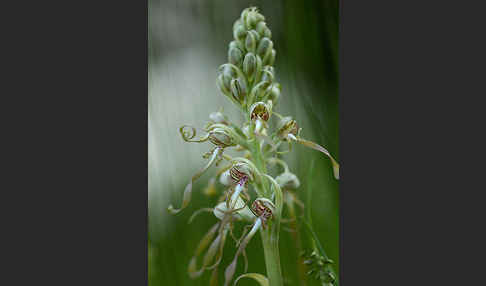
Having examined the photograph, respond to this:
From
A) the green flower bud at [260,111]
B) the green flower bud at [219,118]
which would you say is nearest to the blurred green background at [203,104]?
the green flower bud at [219,118]

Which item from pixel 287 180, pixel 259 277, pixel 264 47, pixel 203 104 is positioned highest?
pixel 264 47

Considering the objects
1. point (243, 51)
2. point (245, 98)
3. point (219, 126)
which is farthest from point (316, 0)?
point (219, 126)

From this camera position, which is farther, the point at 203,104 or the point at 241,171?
the point at 203,104

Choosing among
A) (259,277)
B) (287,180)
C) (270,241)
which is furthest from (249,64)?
(259,277)

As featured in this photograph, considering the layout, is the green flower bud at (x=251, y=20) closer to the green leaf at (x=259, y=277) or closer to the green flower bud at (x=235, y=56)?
the green flower bud at (x=235, y=56)

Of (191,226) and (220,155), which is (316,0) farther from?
(191,226)

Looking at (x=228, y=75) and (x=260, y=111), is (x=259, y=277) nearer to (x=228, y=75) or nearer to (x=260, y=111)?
(x=260, y=111)

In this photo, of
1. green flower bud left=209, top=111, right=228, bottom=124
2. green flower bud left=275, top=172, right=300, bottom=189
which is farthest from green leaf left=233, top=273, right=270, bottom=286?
green flower bud left=209, top=111, right=228, bottom=124
